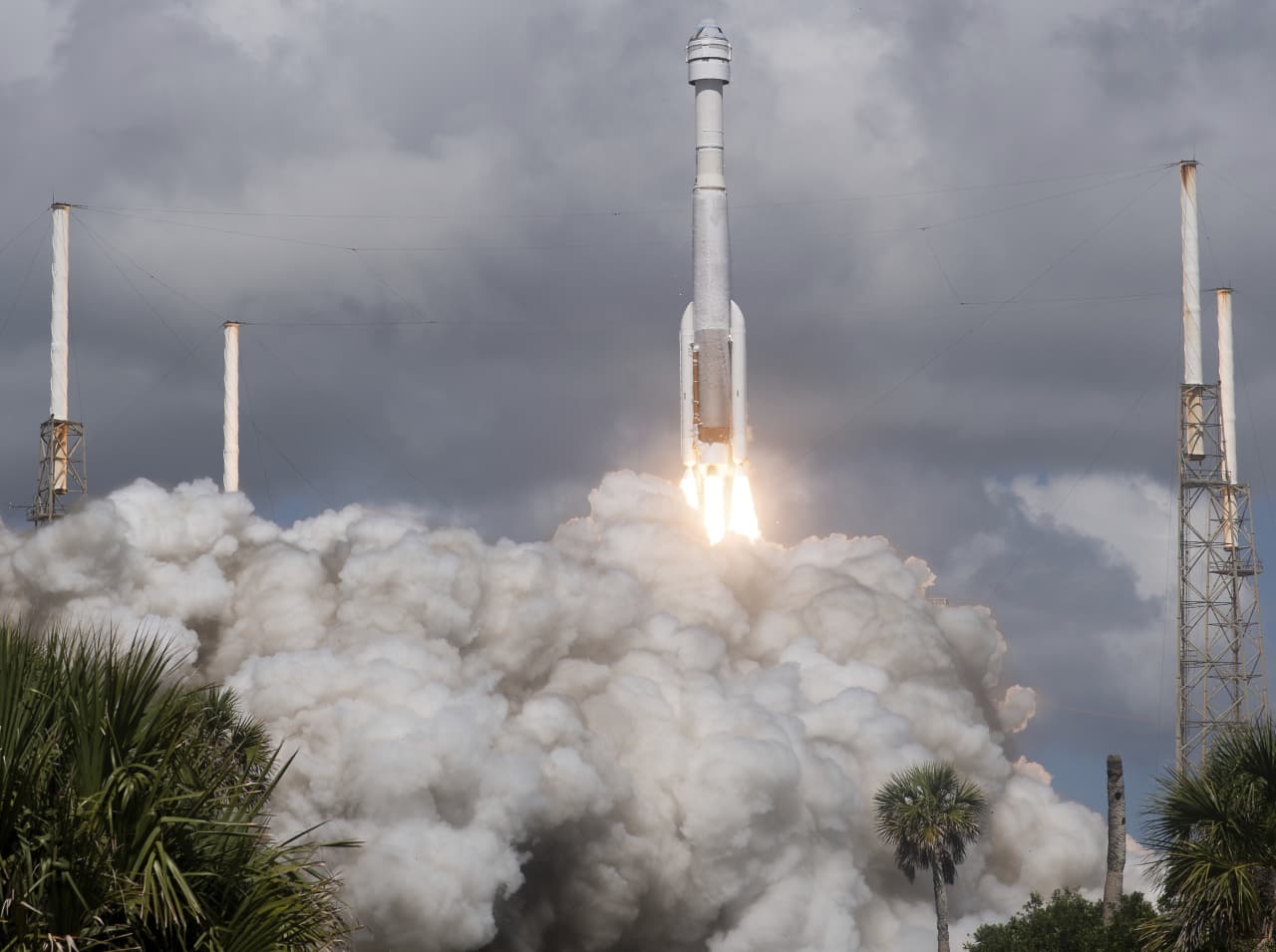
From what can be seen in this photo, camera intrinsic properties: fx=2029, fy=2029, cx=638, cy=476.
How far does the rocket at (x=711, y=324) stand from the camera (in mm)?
88938

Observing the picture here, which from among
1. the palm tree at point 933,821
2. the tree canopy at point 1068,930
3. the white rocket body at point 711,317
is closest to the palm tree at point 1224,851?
the tree canopy at point 1068,930

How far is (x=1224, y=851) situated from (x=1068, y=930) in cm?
3145

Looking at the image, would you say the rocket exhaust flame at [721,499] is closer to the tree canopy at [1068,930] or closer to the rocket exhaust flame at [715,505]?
the rocket exhaust flame at [715,505]

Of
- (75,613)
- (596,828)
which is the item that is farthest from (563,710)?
(75,613)

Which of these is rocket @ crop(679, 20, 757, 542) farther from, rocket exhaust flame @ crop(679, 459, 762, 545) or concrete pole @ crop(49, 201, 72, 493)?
concrete pole @ crop(49, 201, 72, 493)

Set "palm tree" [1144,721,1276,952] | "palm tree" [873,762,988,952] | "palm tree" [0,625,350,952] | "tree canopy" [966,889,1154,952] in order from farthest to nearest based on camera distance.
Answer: "palm tree" [873,762,988,952] → "tree canopy" [966,889,1154,952] → "palm tree" [1144,721,1276,952] → "palm tree" [0,625,350,952]

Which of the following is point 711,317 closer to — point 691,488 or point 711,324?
point 711,324

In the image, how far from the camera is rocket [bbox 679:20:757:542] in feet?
292

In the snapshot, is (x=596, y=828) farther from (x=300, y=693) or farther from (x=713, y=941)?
(x=300, y=693)

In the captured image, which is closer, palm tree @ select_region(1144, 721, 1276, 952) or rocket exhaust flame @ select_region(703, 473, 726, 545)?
palm tree @ select_region(1144, 721, 1276, 952)

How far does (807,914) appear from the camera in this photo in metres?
83.1

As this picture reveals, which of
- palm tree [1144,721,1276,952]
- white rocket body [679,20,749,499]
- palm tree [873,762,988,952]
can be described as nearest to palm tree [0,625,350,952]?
palm tree [1144,721,1276,952]

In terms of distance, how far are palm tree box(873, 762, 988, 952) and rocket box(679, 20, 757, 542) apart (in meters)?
22.9

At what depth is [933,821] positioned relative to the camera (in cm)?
6988
